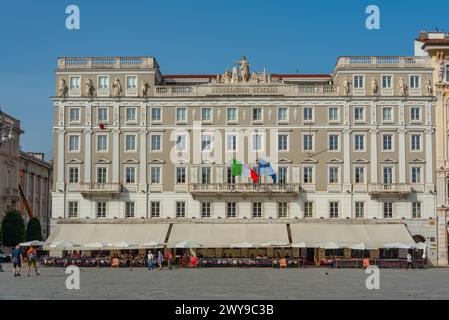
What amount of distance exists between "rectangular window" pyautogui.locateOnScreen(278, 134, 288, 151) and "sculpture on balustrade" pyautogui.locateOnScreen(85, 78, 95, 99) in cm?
1646

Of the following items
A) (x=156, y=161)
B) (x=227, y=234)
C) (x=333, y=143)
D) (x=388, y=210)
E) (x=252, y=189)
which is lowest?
(x=227, y=234)

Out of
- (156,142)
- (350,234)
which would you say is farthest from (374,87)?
(156,142)

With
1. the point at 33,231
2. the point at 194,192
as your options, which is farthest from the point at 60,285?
the point at 33,231

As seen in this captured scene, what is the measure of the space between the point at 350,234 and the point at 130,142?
2013 cm

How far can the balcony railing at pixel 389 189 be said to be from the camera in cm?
6775

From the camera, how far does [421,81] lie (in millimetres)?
69875

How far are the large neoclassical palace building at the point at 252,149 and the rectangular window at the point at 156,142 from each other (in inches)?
6.1

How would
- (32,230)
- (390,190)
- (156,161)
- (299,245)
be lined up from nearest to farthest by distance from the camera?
(299,245) < (390,190) < (156,161) < (32,230)

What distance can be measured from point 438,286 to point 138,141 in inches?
1459

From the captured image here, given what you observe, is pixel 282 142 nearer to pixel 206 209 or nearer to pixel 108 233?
pixel 206 209

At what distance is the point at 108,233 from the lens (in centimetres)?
6744

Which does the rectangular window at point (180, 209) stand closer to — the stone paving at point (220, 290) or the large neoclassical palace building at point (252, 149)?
the large neoclassical palace building at point (252, 149)

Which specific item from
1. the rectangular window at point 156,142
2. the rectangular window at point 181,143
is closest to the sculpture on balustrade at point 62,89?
the rectangular window at point 156,142

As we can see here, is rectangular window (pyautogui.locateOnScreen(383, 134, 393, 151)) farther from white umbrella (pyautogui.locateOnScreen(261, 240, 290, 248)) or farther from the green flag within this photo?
white umbrella (pyautogui.locateOnScreen(261, 240, 290, 248))
